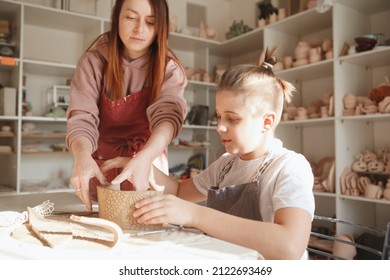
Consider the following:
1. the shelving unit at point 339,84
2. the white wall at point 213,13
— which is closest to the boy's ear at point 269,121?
the shelving unit at point 339,84

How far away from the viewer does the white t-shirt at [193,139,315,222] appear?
71 cm

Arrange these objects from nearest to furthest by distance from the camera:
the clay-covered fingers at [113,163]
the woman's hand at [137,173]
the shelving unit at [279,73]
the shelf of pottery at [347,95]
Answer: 1. the woman's hand at [137,173]
2. the clay-covered fingers at [113,163]
3. the shelf of pottery at [347,95]
4. the shelving unit at [279,73]

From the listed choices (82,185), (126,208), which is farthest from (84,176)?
(126,208)

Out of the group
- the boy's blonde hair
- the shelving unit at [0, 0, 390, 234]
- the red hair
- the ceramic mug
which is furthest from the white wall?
the boy's blonde hair

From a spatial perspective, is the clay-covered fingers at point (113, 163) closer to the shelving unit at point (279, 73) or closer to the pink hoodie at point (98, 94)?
the pink hoodie at point (98, 94)

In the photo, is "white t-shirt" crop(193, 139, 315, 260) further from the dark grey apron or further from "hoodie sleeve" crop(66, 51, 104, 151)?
"hoodie sleeve" crop(66, 51, 104, 151)

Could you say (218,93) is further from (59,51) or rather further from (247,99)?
(59,51)

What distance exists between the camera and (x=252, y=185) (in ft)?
2.66

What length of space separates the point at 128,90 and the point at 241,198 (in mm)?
426

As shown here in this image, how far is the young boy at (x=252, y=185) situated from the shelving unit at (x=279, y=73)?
141 cm

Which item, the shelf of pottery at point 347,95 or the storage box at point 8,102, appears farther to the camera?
the storage box at point 8,102

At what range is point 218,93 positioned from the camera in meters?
0.91

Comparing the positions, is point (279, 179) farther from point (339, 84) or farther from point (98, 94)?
point (339, 84)

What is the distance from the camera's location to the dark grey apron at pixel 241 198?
2.65 ft
